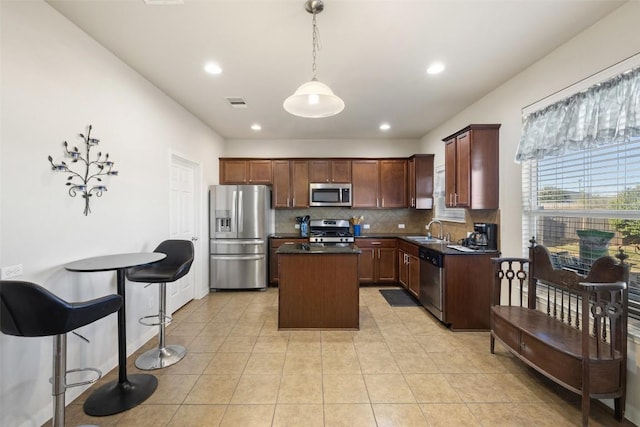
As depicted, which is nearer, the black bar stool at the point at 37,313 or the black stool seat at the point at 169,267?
the black bar stool at the point at 37,313

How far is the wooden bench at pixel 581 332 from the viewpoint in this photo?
175cm

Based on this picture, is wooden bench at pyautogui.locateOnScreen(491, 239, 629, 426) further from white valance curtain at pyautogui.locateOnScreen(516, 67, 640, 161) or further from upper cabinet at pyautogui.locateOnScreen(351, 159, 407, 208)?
upper cabinet at pyautogui.locateOnScreen(351, 159, 407, 208)

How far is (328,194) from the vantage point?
5.31 m

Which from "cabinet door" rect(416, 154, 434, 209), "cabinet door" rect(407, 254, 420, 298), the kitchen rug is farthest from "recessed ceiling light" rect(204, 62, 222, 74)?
the kitchen rug

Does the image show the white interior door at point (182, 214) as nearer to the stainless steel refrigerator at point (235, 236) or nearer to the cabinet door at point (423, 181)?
the stainless steel refrigerator at point (235, 236)

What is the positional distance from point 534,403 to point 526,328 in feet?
1.68

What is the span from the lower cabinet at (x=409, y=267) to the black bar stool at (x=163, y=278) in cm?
311

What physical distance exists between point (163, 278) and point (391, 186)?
418cm

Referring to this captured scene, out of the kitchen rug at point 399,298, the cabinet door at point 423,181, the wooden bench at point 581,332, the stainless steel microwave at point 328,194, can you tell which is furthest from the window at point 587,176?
the stainless steel microwave at point 328,194


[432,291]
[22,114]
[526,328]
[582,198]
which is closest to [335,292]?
[432,291]

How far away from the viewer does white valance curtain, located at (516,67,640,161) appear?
73.6 inches

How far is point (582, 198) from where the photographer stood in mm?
2307

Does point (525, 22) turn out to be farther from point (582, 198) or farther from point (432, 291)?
point (432, 291)

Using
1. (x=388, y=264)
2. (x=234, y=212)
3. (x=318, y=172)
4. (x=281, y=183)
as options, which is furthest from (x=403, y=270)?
(x=234, y=212)
